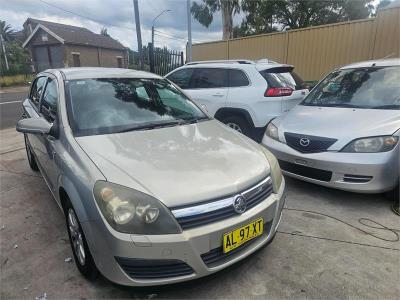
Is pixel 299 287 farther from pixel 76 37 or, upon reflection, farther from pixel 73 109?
pixel 76 37

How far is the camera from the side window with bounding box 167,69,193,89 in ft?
21.9

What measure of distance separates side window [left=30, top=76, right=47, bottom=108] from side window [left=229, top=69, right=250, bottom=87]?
314 centimetres

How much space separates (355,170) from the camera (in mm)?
3539

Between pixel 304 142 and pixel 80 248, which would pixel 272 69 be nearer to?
pixel 304 142

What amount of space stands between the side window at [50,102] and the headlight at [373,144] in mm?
3104

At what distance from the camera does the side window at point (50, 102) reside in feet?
10.6

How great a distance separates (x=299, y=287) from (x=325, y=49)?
1007 cm

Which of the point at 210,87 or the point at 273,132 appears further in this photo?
the point at 210,87

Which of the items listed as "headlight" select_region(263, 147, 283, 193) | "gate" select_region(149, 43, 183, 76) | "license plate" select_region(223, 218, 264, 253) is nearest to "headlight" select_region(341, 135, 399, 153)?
"headlight" select_region(263, 147, 283, 193)

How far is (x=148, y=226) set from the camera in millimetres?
2018

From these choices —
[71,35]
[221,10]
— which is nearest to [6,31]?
[71,35]

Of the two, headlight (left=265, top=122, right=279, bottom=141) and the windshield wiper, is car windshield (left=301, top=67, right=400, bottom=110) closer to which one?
headlight (left=265, top=122, right=279, bottom=141)

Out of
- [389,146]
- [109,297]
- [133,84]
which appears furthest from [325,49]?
[109,297]

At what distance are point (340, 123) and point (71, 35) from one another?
41.1 m
